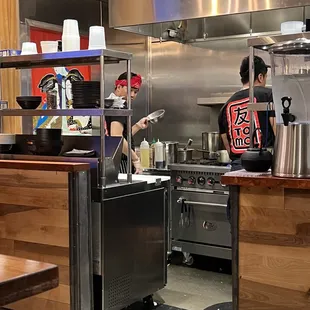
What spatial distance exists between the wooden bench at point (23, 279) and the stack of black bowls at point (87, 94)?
6.31 ft

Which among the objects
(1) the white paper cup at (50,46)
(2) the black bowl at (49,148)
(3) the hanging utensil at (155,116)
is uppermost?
(1) the white paper cup at (50,46)

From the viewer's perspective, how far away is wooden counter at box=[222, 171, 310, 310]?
2.55 metres

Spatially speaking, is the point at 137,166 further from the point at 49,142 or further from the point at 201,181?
the point at 49,142

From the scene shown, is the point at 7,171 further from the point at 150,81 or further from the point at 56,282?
the point at 150,81

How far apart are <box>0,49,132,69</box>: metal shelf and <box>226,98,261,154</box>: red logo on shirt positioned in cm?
102

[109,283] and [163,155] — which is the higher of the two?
[163,155]

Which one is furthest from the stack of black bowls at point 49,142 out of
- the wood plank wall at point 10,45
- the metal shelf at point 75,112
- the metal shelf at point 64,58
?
the wood plank wall at point 10,45

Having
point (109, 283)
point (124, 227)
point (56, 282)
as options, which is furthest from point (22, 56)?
point (56, 282)

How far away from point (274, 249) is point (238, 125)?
163 centimetres

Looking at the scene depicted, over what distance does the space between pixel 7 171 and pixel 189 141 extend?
2.60m

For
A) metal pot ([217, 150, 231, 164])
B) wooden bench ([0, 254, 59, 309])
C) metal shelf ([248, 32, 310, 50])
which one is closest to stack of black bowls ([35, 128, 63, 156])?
metal shelf ([248, 32, 310, 50])

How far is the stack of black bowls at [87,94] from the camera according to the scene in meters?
3.43

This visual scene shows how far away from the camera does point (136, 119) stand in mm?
6043

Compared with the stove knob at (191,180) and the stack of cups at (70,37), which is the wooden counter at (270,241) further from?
the stove knob at (191,180)
